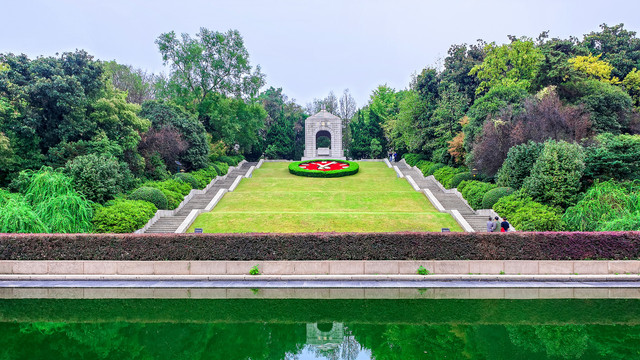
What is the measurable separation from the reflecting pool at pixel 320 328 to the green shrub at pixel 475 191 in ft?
40.4

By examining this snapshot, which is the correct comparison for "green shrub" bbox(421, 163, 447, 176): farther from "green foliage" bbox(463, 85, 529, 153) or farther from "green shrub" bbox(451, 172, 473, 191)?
"green foliage" bbox(463, 85, 529, 153)

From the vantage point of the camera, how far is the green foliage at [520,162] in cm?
2348

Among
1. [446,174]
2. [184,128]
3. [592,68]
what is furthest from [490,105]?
[184,128]

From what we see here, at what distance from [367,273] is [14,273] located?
1187 centimetres

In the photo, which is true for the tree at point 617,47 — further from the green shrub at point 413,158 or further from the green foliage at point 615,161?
the green foliage at point 615,161

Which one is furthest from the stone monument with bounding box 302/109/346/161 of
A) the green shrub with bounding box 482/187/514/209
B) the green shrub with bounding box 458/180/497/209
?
the green shrub with bounding box 482/187/514/209

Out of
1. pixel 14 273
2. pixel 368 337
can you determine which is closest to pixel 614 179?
pixel 368 337

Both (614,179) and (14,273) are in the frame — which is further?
(614,179)

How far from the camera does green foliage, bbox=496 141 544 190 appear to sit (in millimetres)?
23478

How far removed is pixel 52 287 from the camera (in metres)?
14.6

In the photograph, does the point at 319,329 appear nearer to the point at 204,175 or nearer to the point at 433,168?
the point at 204,175

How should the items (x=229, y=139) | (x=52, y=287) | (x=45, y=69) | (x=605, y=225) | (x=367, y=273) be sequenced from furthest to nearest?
(x=229, y=139) → (x=45, y=69) → (x=605, y=225) → (x=367, y=273) → (x=52, y=287)

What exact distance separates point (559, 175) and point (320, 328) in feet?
48.7

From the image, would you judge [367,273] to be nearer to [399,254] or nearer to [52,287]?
[399,254]
